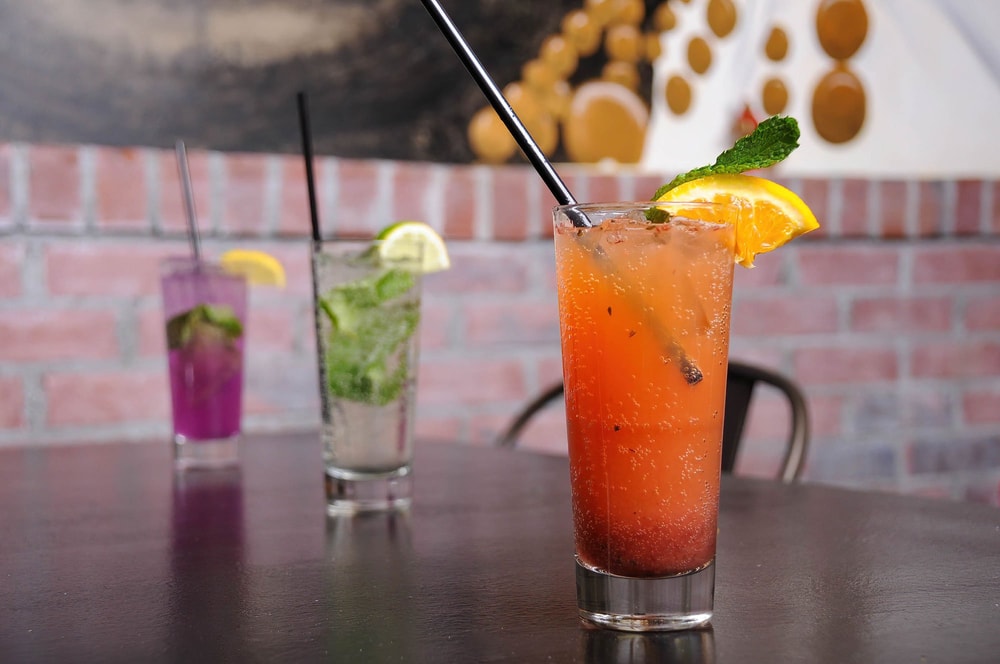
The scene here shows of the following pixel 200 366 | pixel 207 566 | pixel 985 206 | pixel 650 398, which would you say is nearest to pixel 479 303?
pixel 200 366

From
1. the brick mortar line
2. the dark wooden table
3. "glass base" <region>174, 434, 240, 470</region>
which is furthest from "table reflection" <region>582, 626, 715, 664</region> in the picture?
the brick mortar line

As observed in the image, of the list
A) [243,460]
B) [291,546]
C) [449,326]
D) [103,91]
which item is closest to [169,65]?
[103,91]

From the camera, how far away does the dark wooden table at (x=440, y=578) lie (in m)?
0.51

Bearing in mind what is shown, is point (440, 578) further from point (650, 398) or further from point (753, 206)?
point (753, 206)

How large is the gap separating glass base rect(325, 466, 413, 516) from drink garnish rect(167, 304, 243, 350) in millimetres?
338

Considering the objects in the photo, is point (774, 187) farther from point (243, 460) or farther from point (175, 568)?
point (243, 460)

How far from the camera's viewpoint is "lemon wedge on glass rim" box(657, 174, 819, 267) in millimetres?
597

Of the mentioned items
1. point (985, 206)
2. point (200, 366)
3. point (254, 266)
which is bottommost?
point (200, 366)

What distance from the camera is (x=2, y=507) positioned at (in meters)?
0.93

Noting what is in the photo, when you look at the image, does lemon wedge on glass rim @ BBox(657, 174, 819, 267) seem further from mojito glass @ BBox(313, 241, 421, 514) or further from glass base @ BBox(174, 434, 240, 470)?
glass base @ BBox(174, 434, 240, 470)

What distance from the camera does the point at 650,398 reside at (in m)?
0.56

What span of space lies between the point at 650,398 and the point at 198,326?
2.51 ft

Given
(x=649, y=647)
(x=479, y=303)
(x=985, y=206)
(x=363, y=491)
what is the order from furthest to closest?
1. (x=985, y=206)
2. (x=479, y=303)
3. (x=363, y=491)
4. (x=649, y=647)

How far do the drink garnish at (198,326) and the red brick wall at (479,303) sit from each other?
0.63 meters
